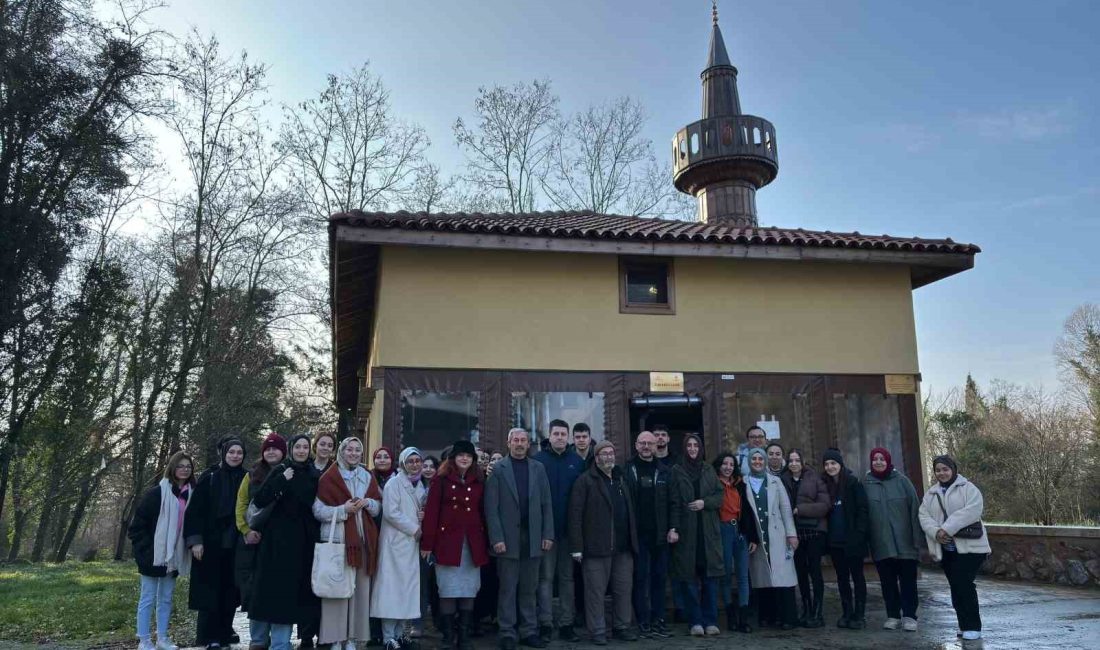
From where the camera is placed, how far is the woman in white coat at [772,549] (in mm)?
7293

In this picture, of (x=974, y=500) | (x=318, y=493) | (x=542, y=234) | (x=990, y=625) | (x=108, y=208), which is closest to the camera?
(x=318, y=493)

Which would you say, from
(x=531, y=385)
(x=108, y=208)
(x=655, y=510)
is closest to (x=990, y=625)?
(x=655, y=510)

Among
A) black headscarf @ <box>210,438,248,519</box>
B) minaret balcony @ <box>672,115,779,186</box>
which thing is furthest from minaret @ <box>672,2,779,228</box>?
black headscarf @ <box>210,438,248,519</box>

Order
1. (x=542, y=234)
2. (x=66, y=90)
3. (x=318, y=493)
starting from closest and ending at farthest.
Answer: (x=318, y=493) → (x=542, y=234) → (x=66, y=90)

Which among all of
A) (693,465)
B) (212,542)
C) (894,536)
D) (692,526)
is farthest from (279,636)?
(894,536)

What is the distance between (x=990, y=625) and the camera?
23.7 ft

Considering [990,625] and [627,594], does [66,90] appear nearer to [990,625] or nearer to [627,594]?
[627,594]

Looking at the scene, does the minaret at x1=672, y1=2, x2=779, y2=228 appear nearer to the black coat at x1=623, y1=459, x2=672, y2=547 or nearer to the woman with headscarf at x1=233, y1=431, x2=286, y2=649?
the black coat at x1=623, y1=459, x2=672, y2=547

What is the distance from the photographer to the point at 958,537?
670 centimetres

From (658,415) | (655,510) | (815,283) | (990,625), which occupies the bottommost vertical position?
A: (990,625)

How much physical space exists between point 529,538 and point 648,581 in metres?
1.34

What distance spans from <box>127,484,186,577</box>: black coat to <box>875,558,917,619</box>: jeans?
6.31 m

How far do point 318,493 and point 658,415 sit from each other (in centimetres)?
560

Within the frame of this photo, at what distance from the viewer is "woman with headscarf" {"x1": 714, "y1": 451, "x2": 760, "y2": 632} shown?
23.9 ft
